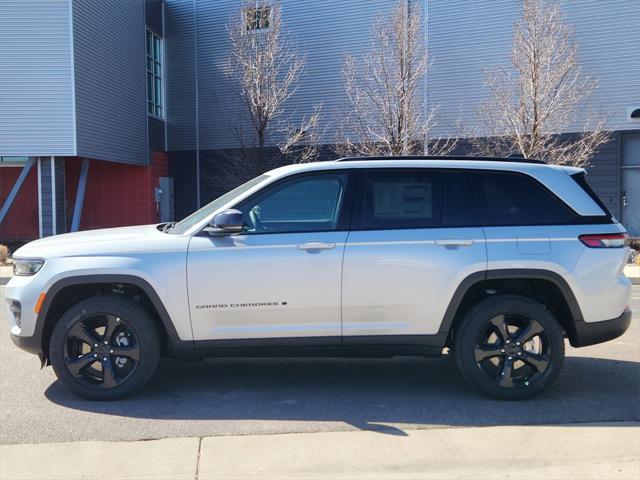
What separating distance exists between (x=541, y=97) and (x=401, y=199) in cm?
1522

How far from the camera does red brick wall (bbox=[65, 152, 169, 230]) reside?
23.8m

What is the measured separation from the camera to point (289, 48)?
2305cm

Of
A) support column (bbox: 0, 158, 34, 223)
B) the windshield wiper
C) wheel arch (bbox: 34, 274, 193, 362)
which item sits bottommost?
wheel arch (bbox: 34, 274, 193, 362)

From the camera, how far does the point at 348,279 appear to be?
4844 mm

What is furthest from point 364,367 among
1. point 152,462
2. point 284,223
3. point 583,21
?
point 583,21

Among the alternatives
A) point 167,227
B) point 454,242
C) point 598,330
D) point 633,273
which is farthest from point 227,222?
point 633,273

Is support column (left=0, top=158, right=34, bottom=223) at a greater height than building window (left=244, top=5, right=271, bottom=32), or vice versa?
building window (left=244, top=5, right=271, bottom=32)

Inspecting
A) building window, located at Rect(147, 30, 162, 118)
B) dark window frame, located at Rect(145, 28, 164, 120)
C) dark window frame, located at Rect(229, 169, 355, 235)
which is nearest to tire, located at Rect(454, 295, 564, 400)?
dark window frame, located at Rect(229, 169, 355, 235)

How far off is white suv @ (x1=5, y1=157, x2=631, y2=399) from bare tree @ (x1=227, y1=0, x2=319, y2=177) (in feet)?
54.7

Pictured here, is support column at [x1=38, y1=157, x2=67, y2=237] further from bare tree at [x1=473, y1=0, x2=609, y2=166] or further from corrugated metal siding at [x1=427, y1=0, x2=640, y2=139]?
bare tree at [x1=473, y1=0, x2=609, y2=166]

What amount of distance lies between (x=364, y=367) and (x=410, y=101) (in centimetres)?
1516

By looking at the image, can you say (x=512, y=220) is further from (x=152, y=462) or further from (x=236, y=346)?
(x=152, y=462)

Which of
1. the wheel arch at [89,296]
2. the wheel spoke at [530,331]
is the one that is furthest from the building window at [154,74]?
the wheel spoke at [530,331]

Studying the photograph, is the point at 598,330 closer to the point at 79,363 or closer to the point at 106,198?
the point at 79,363
